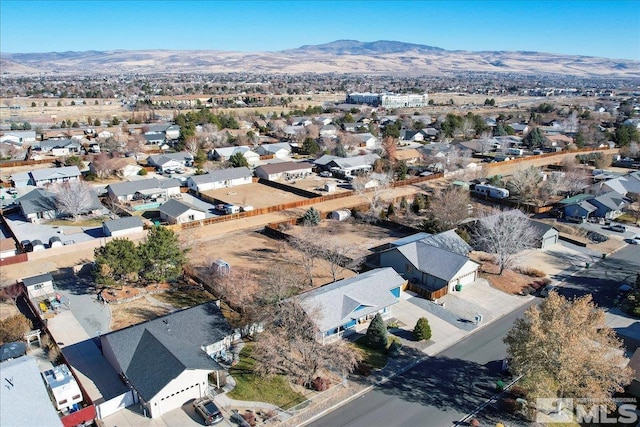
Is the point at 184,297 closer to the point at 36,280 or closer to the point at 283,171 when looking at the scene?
the point at 36,280

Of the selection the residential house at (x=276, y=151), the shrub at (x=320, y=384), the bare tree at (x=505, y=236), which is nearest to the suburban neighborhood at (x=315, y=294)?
the shrub at (x=320, y=384)

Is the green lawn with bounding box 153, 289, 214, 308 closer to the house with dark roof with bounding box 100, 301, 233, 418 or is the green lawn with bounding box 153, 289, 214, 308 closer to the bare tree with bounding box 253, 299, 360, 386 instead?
the house with dark roof with bounding box 100, 301, 233, 418

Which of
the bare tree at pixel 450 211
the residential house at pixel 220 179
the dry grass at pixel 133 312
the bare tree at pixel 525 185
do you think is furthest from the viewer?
the residential house at pixel 220 179

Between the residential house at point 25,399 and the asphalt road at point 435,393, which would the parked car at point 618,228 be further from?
the residential house at point 25,399

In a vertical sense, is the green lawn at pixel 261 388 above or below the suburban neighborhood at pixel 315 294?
below

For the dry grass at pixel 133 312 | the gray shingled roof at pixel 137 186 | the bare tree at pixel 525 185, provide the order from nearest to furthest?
the dry grass at pixel 133 312 < the gray shingled roof at pixel 137 186 < the bare tree at pixel 525 185

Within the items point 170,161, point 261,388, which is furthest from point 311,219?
point 170,161

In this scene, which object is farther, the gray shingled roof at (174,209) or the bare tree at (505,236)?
the gray shingled roof at (174,209)

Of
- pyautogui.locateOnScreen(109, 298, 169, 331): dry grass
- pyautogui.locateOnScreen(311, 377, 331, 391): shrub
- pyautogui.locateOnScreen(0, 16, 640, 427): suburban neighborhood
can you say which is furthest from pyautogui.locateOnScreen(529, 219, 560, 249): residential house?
pyautogui.locateOnScreen(109, 298, 169, 331): dry grass
